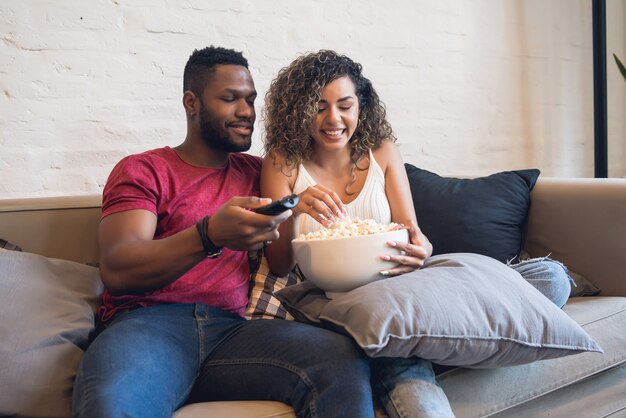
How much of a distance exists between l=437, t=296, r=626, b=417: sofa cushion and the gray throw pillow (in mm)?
76

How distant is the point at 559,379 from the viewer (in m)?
1.53

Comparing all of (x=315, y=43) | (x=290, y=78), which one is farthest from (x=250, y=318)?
(x=315, y=43)

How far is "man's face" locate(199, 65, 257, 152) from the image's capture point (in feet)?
5.65

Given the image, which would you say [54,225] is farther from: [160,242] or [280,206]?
[280,206]

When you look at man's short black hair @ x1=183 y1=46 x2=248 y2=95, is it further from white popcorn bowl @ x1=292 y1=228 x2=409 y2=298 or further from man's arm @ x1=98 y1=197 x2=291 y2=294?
white popcorn bowl @ x1=292 y1=228 x2=409 y2=298

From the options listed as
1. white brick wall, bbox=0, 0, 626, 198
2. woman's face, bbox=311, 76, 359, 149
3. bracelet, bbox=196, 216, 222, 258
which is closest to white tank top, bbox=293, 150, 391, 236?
woman's face, bbox=311, 76, 359, 149

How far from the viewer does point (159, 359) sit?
126cm

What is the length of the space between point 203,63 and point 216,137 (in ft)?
0.68

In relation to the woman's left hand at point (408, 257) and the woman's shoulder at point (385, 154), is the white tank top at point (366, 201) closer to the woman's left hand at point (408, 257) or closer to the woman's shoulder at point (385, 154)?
the woman's shoulder at point (385, 154)

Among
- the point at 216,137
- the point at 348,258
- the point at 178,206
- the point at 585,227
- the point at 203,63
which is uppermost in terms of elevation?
the point at 203,63

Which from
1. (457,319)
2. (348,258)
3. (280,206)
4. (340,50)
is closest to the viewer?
(280,206)

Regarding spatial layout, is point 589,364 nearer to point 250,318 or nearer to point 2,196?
point 250,318

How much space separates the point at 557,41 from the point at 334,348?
2.30 meters

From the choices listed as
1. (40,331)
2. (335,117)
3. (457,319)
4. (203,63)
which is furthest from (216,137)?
(457,319)
